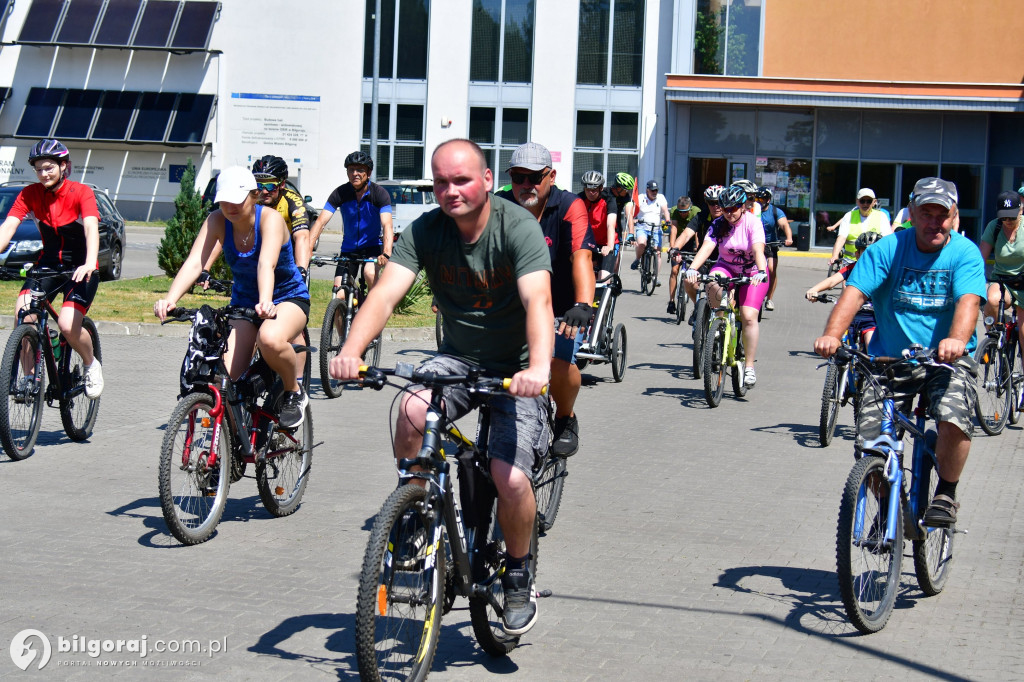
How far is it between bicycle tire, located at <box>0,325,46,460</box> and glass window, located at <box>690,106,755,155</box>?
33.3 metres

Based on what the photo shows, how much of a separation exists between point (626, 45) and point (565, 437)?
122 ft

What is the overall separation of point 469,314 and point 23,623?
2.16 meters

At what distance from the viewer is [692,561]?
615 cm

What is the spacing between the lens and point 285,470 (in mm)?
6973

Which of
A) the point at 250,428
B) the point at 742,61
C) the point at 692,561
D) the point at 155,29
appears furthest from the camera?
the point at 155,29

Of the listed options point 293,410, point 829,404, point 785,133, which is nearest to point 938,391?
point 293,410

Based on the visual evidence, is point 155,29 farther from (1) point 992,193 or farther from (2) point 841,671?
(2) point 841,671

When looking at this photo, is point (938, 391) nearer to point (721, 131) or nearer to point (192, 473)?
point (192, 473)

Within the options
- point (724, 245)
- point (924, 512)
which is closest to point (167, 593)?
point (924, 512)

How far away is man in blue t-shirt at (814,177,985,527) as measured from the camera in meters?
5.45

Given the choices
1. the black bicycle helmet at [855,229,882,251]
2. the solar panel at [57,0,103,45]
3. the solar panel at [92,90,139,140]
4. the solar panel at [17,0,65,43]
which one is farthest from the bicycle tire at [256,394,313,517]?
the solar panel at [17,0,65,43]

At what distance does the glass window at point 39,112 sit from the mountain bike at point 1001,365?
124ft

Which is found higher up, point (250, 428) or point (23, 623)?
point (250, 428)

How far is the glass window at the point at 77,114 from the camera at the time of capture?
42.6 meters
